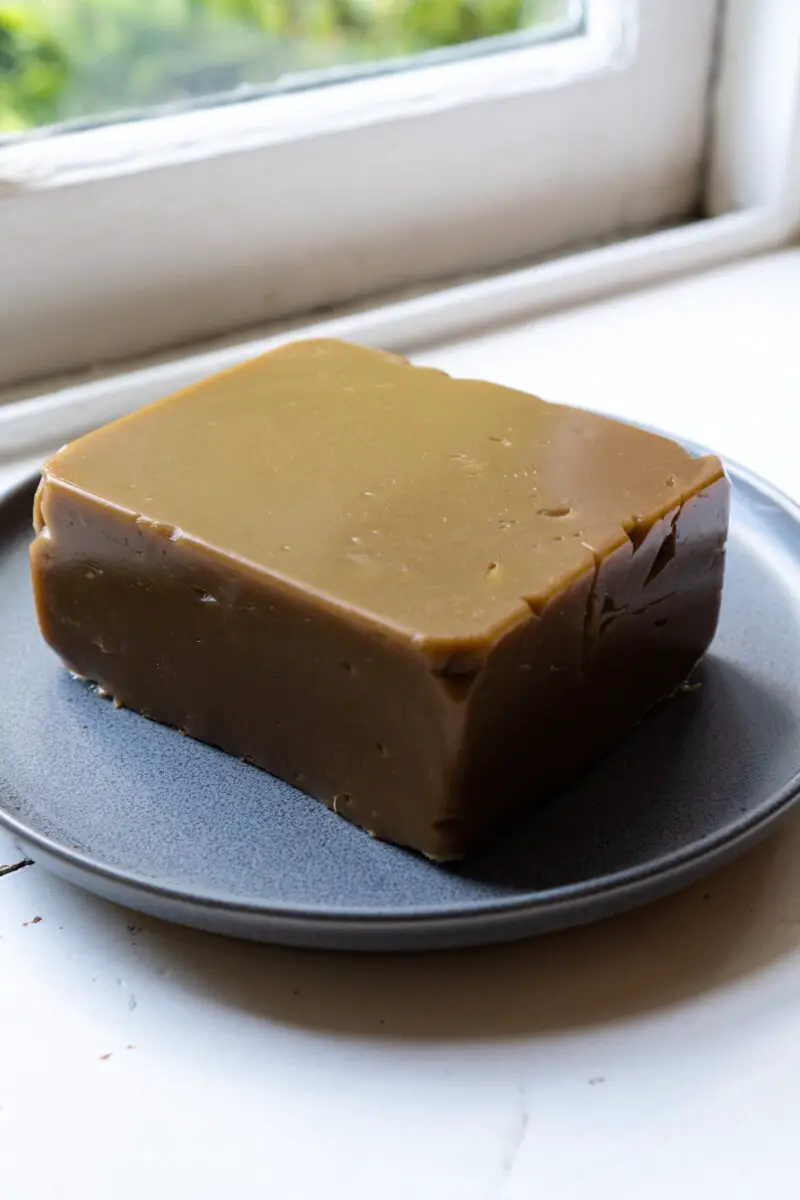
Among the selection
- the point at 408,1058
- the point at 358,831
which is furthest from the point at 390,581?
the point at 408,1058

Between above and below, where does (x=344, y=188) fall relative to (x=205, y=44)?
below

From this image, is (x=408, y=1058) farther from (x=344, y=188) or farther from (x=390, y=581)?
(x=344, y=188)

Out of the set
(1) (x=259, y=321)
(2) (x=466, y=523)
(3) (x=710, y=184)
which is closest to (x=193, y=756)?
(2) (x=466, y=523)

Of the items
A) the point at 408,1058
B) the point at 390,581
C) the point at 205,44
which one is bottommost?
the point at 408,1058

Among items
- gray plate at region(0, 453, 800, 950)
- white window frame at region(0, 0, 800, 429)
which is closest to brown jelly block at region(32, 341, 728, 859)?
gray plate at region(0, 453, 800, 950)

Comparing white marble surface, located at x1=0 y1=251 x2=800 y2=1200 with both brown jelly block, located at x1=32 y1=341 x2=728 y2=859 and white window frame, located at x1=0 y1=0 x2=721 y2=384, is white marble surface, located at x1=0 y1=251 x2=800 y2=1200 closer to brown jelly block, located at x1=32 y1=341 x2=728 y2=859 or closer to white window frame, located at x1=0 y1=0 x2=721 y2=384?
brown jelly block, located at x1=32 y1=341 x2=728 y2=859

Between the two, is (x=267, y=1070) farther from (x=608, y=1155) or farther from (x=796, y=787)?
(x=796, y=787)

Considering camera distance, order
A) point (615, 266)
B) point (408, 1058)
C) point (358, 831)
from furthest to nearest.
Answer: point (615, 266), point (358, 831), point (408, 1058)

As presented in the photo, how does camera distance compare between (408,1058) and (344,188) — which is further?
(344,188)
